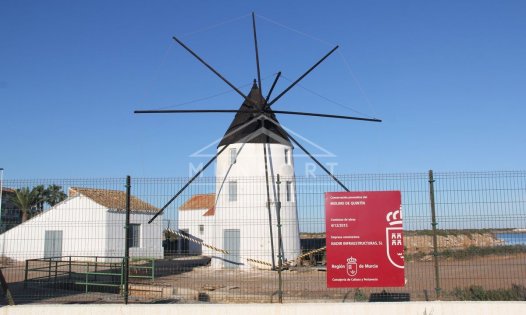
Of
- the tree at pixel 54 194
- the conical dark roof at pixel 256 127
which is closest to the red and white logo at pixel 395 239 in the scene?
the tree at pixel 54 194

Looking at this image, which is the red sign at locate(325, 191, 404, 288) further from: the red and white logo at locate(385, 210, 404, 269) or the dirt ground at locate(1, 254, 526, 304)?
the dirt ground at locate(1, 254, 526, 304)

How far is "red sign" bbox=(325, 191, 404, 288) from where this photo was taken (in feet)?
29.7

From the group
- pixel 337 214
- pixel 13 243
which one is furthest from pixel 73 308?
pixel 337 214

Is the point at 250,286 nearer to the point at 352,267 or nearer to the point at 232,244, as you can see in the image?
the point at 232,244

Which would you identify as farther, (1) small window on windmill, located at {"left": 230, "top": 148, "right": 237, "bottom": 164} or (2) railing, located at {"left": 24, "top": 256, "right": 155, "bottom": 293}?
(1) small window on windmill, located at {"left": 230, "top": 148, "right": 237, "bottom": 164}

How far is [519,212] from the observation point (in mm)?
8836

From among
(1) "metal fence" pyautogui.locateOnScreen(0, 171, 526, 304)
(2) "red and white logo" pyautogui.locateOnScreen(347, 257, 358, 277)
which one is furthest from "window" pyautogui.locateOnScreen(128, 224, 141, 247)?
(2) "red and white logo" pyautogui.locateOnScreen(347, 257, 358, 277)

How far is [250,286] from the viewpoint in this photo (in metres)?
17.1

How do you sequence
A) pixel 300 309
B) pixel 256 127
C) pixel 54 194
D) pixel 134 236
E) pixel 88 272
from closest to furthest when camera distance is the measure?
pixel 300 309
pixel 54 194
pixel 88 272
pixel 134 236
pixel 256 127

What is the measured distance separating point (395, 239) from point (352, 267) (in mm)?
955

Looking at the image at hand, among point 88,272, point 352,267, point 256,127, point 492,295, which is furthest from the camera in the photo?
point 256,127

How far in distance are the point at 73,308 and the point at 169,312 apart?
5.79 feet

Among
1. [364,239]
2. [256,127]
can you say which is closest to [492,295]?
[364,239]

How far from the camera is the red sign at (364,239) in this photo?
904 centimetres
